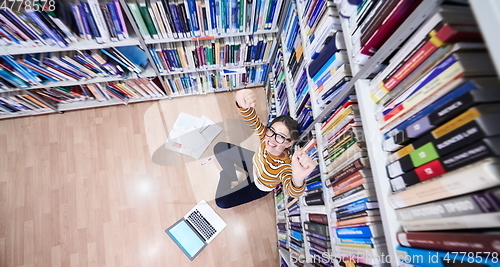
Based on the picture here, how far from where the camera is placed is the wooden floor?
6.19ft

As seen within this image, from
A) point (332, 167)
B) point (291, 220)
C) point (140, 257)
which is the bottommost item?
point (140, 257)

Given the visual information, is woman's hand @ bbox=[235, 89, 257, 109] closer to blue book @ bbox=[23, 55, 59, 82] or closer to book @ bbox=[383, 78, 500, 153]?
book @ bbox=[383, 78, 500, 153]

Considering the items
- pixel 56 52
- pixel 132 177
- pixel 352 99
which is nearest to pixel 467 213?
pixel 352 99

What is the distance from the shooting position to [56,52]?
1.43m

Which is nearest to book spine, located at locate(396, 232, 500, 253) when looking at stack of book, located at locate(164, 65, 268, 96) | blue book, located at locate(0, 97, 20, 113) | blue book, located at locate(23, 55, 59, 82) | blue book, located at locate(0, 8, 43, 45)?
stack of book, located at locate(164, 65, 268, 96)

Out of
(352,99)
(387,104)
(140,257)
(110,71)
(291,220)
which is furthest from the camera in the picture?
(140,257)

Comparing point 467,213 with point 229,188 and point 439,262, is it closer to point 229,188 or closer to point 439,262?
point 439,262

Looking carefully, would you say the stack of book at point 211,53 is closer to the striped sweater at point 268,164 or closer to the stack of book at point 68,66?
the stack of book at point 68,66

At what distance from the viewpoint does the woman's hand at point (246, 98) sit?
134 cm

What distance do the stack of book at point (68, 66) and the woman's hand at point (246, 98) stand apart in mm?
805

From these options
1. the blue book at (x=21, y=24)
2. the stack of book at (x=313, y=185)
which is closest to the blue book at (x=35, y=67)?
the blue book at (x=21, y=24)

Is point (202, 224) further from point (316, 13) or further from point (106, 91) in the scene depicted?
point (316, 13)

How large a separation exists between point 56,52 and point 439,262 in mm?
2079

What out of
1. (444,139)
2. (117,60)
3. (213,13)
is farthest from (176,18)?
(444,139)
